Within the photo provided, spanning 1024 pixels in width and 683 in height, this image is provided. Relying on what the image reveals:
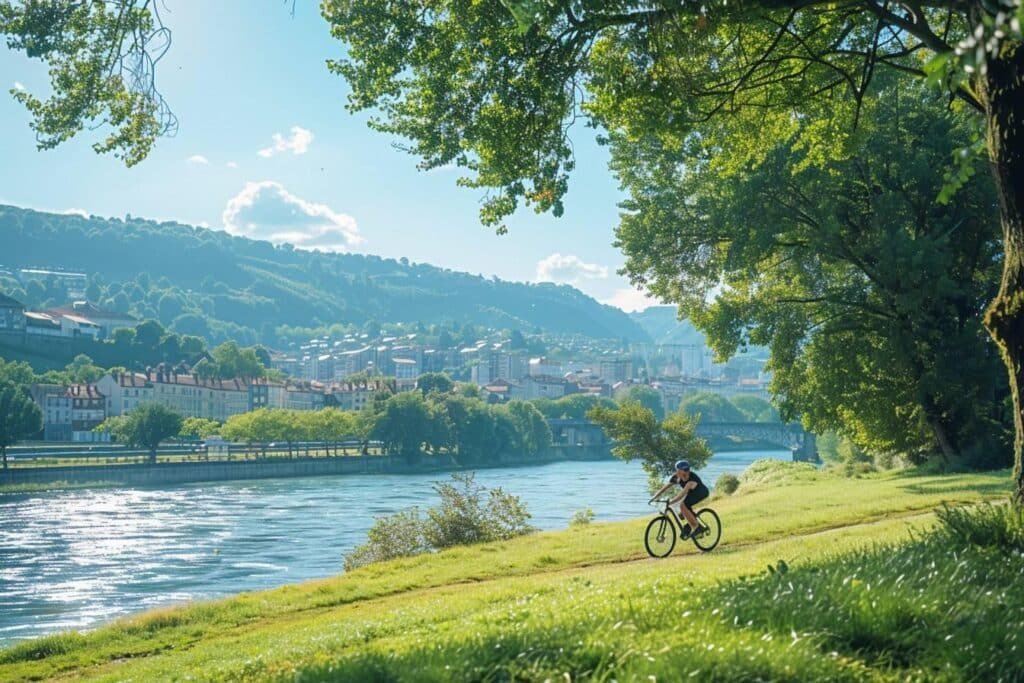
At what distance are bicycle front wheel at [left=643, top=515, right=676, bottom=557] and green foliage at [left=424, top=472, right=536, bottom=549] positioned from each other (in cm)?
1031

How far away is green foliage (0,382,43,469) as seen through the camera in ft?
302

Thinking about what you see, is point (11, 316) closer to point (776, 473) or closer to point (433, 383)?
point (433, 383)

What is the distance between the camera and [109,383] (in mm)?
160375

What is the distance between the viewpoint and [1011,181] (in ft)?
34.5

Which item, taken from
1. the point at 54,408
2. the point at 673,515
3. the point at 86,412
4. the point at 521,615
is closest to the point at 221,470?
the point at 54,408

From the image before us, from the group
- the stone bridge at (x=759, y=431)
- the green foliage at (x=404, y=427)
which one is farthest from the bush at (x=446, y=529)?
the stone bridge at (x=759, y=431)

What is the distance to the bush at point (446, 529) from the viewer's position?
29438 mm

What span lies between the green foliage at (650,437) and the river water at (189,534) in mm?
5305

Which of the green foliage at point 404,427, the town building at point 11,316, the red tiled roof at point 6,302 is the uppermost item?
the red tiled roof at point 6,302

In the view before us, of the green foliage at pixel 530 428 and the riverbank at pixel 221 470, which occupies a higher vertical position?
the green foliage at pixel 530 428

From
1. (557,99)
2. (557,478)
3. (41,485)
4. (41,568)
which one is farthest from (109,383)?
(557,99)

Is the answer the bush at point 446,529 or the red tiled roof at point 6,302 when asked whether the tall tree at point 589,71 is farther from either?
the red tiled roof at point 6,302

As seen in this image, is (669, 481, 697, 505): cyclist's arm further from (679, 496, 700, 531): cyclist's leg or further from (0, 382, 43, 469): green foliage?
(0, 382, 43, 469): green foliage

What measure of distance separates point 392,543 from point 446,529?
5.04 feet
